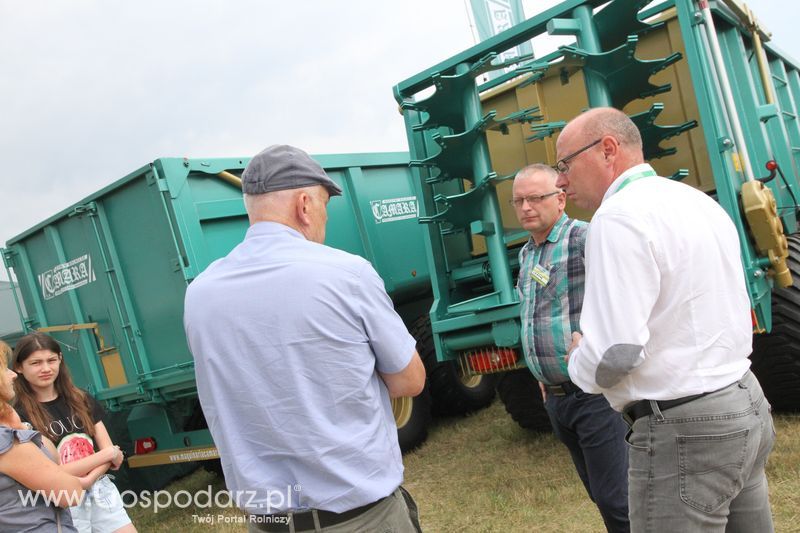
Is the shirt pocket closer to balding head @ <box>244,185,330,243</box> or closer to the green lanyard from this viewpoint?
the green lanyard

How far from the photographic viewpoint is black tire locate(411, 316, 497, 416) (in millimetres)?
6090

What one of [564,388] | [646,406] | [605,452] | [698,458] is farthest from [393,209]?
[698,458]

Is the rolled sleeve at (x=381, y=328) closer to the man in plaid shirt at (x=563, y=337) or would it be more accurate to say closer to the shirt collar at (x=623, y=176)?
the shirt collar at (x=623, y=176)

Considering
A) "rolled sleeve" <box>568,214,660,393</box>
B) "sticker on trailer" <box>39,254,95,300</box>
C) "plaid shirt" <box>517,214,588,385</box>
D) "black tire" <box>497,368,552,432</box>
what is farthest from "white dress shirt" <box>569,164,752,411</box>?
Answer: "sticker on trailer" <box>39,254,95,300</box>

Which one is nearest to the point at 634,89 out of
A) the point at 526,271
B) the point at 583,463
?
the point at 526,271

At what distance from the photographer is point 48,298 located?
6121 mm

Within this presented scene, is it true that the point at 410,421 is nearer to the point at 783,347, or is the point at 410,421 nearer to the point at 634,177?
the point at 783,347

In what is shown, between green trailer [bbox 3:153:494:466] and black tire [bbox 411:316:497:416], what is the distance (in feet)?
0.05

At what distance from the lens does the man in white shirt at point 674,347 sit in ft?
5.35

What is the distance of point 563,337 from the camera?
2656mm

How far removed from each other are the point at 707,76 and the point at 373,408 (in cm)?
287

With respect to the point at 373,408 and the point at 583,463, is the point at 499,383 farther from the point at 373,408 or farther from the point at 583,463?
the point at 373,408

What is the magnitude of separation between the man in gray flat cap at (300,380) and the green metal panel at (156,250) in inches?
129

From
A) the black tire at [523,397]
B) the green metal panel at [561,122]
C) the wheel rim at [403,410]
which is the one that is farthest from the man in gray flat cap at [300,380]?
the wheel rim at [403,410]
